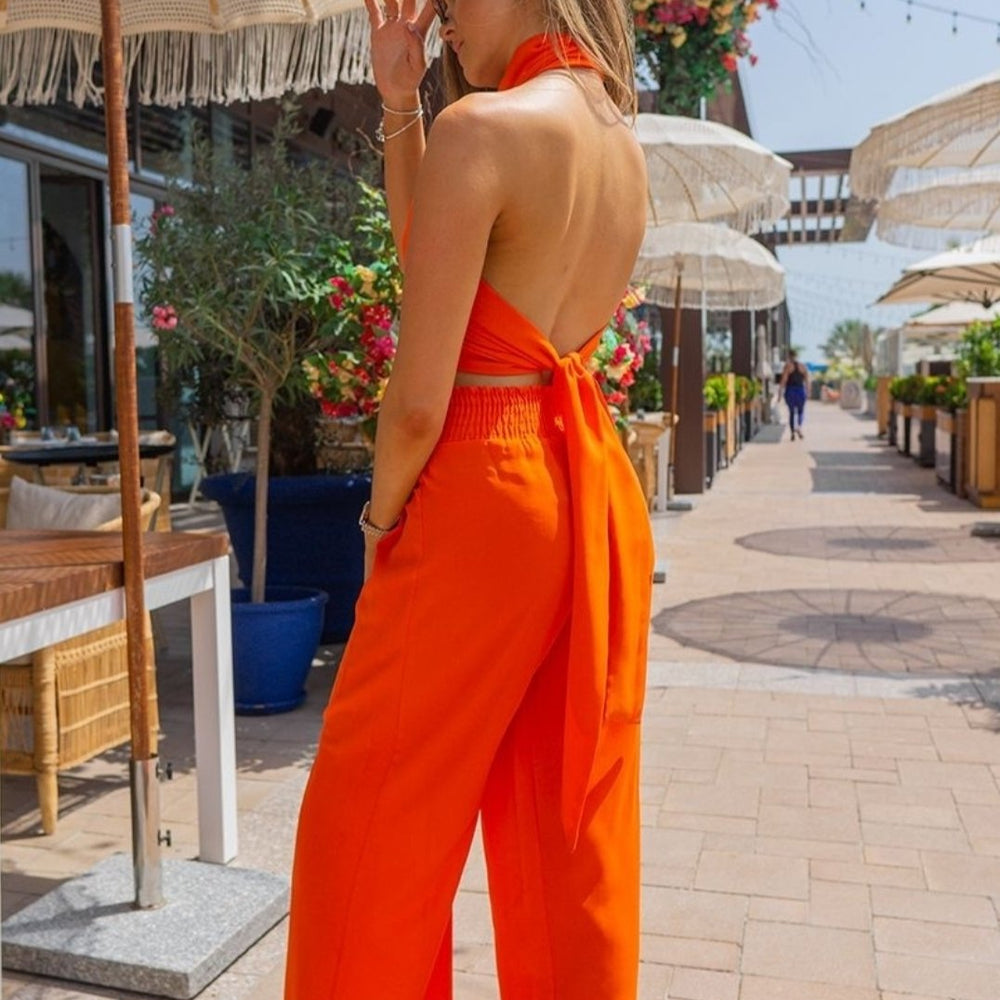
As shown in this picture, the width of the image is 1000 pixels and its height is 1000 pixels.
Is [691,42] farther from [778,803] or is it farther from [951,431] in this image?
[778,803]

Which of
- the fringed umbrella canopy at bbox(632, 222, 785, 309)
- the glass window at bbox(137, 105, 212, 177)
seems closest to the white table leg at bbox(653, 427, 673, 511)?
the fringed umbrella canopy at bbox(632, 222, 785, 309)

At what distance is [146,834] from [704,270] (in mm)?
7998

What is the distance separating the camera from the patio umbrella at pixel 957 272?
1163 cm

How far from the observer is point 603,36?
1.58m

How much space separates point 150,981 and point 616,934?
1.19 meters

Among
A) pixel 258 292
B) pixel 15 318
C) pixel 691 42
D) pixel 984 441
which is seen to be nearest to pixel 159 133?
pixel 15 318

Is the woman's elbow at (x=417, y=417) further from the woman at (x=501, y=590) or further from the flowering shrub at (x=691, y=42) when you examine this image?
the flowering shrub at (x=691, y=42)

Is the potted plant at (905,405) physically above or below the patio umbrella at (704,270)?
below

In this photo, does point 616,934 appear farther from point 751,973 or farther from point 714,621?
point 714,621

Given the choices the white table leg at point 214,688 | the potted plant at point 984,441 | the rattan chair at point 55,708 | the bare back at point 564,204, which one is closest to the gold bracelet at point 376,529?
the bare back at point 564,204

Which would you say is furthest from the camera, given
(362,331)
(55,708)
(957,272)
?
(957,272)

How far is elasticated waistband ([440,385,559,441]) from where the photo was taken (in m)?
1.46

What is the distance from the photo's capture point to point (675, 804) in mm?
3406

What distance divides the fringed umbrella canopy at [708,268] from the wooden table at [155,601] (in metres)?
6.25
